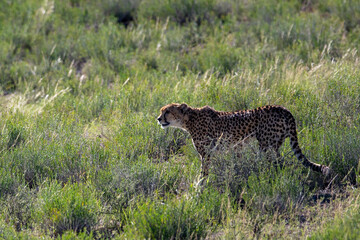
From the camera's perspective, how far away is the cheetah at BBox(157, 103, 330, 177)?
6160 mm

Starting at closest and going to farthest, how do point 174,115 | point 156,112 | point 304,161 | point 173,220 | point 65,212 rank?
1. point 173,220
2. point 65,212
3. point 304,161
4. point 174,115
5. point 156,112

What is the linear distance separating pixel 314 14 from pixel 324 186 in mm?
7043

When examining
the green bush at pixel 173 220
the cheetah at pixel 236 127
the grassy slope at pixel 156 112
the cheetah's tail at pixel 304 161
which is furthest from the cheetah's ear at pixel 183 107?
the green bush at pixel 173 220

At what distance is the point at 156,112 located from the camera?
26.8ft

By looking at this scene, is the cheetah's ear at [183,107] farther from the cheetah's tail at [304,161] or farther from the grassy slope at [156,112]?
the cheetah's tail at [304,161]

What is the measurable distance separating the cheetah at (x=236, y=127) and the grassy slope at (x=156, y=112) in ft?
0.62

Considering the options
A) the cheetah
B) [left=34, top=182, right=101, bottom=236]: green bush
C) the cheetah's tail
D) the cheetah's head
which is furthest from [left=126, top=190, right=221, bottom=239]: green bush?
the cheetah's head

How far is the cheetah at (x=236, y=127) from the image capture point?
6.16 m

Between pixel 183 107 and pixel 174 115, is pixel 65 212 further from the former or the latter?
pixel 183 107

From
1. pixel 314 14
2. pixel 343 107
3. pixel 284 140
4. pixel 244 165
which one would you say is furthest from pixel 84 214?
pixel 314 14

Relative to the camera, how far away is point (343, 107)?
730 centimetres

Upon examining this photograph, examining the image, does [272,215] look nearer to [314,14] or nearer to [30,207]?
[30,207]

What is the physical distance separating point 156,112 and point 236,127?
206 cm

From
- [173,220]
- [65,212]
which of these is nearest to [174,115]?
[173,220]
